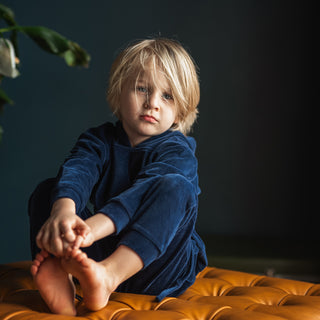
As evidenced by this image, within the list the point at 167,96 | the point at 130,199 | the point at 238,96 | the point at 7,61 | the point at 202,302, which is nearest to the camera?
the point at 7,61

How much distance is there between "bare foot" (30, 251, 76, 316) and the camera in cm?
90

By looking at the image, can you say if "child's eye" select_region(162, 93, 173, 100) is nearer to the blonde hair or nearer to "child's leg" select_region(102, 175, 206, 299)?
the blonde hair

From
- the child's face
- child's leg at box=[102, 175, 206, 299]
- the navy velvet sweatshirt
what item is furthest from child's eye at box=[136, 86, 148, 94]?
child's leg at box=[102, 175, 206, 299]

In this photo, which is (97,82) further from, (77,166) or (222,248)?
(77,166)

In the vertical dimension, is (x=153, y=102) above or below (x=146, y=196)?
above

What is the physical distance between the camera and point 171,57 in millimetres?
1242

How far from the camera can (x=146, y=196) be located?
3.25 feet

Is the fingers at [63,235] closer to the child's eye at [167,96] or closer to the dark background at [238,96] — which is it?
the child's eye at [167,96]

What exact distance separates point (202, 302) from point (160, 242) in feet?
0.93

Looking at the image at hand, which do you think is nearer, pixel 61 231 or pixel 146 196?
pixel 61 231

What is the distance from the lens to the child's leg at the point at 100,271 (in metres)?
0.85

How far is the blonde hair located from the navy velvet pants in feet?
1.08

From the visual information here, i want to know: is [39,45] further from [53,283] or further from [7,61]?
[53,283]

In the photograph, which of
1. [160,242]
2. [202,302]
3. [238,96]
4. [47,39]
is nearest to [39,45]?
[47,39]
